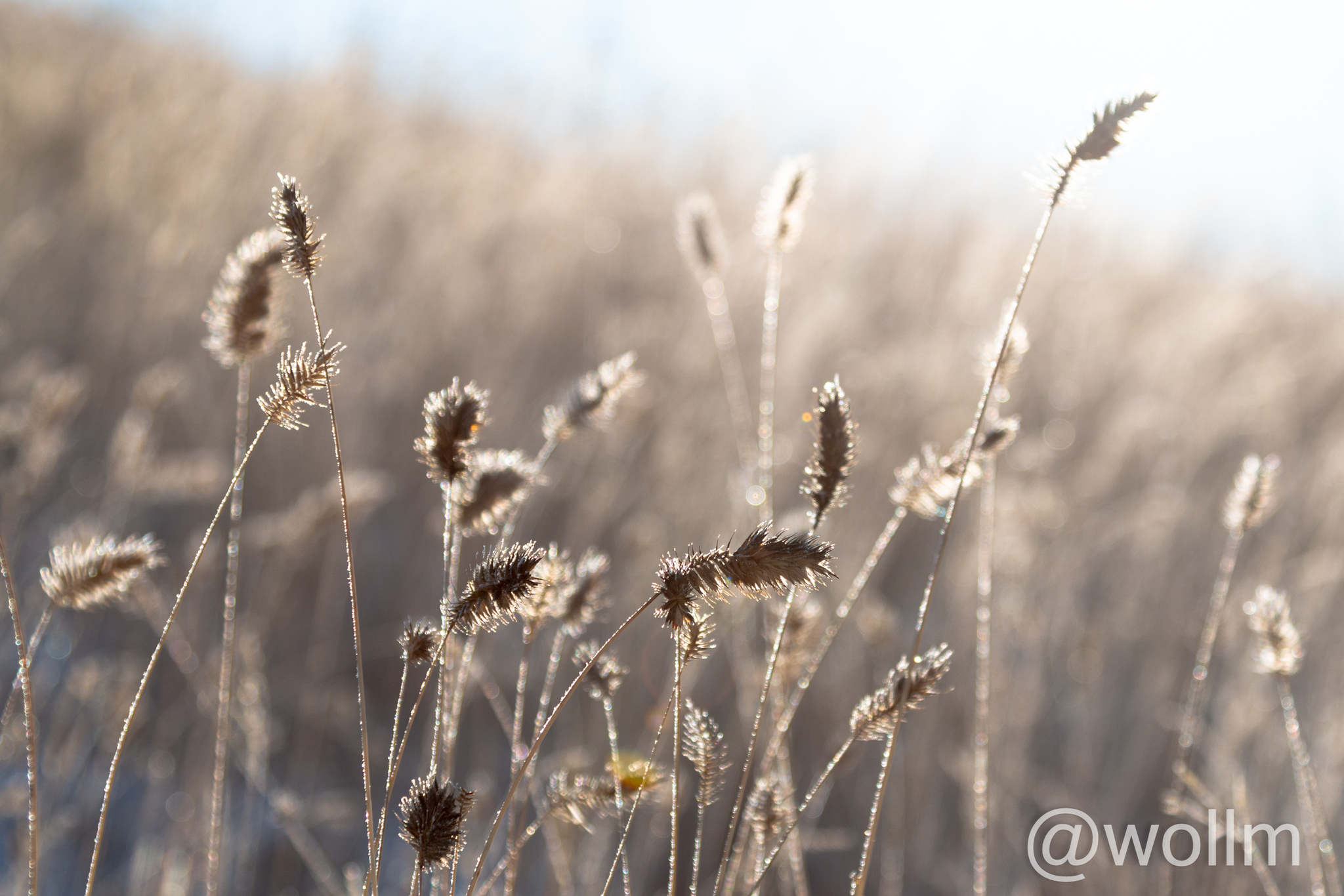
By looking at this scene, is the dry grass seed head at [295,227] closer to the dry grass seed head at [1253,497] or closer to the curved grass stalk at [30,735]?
the curved grass stalk at [30,735]

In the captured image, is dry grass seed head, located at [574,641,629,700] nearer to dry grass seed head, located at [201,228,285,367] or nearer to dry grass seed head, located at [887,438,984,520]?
dry grass seed head, located at [887,438,984,520]

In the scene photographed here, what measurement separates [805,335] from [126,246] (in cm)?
206

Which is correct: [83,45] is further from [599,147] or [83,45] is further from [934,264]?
[934,264]

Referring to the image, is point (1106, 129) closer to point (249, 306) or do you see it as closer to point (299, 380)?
point (299, 380)

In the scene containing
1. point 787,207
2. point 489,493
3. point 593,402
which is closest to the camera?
point 489,493

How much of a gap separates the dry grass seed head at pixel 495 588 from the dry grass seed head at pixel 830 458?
0.22 metres

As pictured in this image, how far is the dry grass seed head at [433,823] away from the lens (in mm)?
584

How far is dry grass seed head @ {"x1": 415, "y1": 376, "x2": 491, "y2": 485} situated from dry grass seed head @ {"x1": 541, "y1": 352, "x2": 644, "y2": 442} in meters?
0.21

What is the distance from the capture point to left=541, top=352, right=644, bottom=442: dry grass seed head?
0.87 m

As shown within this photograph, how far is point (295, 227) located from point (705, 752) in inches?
18.9

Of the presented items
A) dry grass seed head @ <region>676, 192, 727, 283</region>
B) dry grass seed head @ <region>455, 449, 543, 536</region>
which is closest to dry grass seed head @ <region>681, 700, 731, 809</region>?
dry grass seed head @ <region>455, 449, 543, 536</region>

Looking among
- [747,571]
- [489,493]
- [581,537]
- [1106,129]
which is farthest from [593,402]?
[581,537]

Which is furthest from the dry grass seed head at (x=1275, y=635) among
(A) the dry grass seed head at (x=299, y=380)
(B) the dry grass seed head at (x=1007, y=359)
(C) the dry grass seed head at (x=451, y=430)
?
(A) the dry grass seed head at (x=299, y=380)

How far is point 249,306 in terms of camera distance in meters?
0.85
